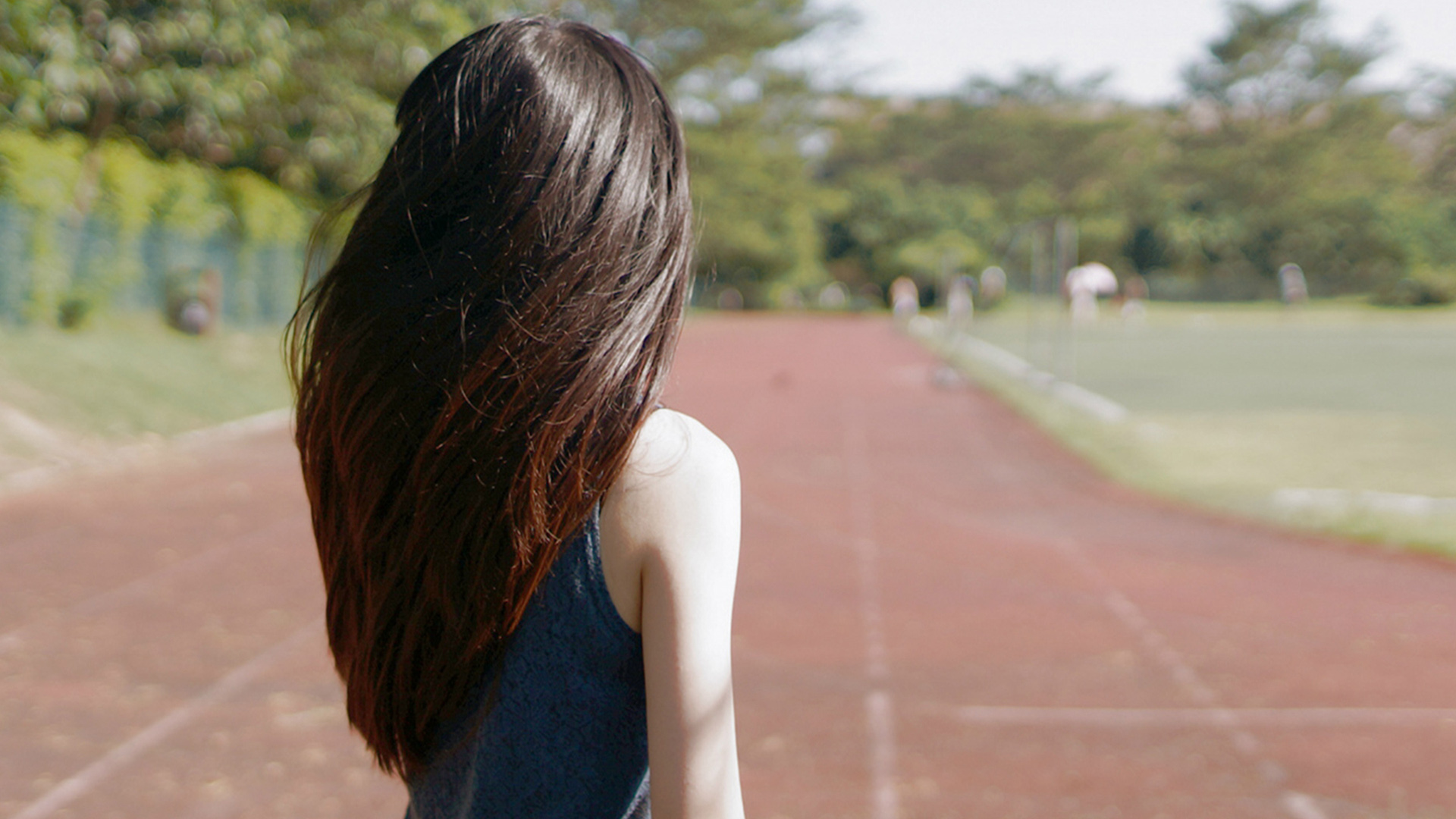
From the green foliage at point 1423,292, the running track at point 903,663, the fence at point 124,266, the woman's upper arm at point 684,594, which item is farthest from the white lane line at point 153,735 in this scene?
the green foliage at point 1423,292

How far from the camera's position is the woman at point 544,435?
107 centimetres

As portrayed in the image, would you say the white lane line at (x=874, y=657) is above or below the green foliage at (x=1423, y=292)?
above

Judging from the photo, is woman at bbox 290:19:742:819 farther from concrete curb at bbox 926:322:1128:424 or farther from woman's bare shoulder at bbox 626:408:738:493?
concrete curb at bbox 926:322:1128:424

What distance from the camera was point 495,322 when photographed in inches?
43.7

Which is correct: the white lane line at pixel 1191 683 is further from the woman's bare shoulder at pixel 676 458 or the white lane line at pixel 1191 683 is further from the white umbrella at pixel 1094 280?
the white umbrella at pixel 1094 280

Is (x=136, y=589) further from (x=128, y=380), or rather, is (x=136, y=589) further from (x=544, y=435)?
(x=128, y=380)

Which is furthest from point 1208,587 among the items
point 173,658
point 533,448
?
point 533,448

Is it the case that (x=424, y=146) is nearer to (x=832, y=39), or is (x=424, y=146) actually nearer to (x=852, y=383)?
(x=852, y=383)

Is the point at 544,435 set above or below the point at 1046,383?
above

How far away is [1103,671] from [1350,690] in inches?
35.9

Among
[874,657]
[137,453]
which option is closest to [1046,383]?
[137,453]

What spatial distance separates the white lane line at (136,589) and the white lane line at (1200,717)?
3.92 metres

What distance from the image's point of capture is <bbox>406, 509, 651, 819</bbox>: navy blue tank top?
3.59ft

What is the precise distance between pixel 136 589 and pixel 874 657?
143 inches
